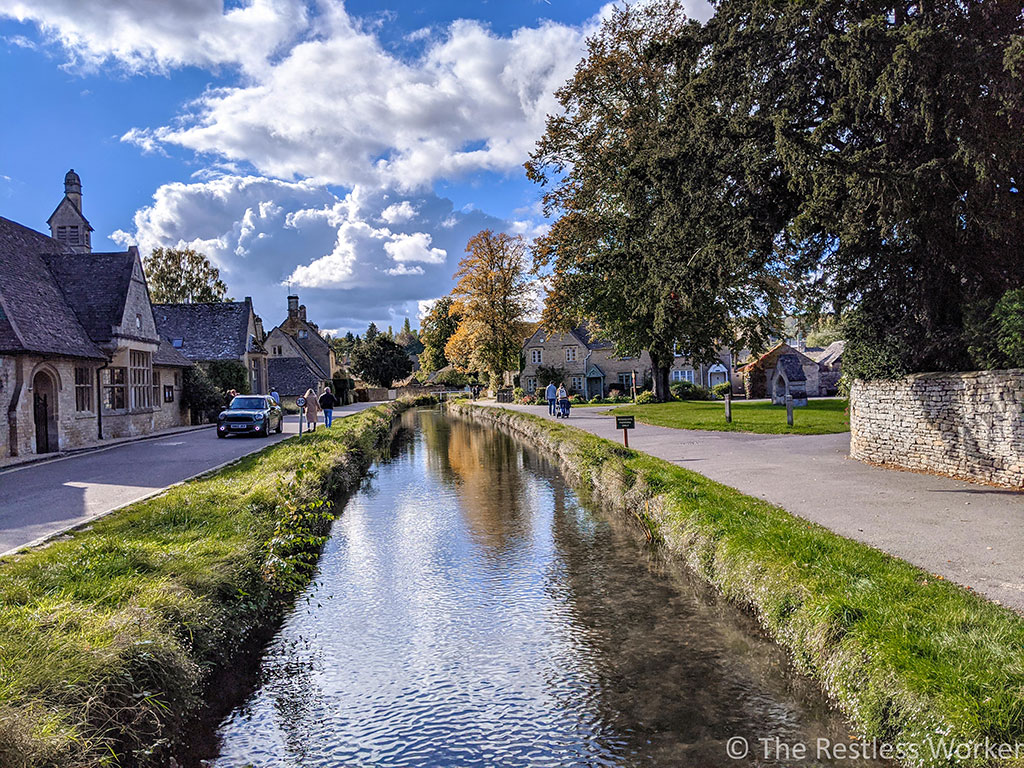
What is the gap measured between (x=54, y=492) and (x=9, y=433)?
7610 mm

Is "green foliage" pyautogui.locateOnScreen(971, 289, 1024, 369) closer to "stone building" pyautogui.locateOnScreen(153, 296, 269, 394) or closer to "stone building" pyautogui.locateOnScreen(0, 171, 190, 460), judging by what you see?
"stone building" pyautogui.locateOnScreen(0, 171, 190, 460)

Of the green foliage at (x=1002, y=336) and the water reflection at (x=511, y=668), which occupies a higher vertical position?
the green foliage at (x=1002, y=336)

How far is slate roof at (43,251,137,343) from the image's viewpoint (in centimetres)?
2692

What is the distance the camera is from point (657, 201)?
57.3ft

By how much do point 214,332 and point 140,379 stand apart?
1599 centimetres

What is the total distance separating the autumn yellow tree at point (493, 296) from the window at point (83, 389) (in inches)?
1364

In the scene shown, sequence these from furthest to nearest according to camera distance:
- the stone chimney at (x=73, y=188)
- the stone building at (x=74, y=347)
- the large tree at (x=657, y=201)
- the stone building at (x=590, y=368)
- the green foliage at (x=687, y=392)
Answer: the stone building at (x=590, y=368)
the green foliage at (x=687, y=392)
the stone chimney at (x=73, y=188)
the stone building at (x=74, y=347)
the large tree at (x=657, y=201)

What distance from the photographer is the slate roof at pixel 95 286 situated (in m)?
26.9

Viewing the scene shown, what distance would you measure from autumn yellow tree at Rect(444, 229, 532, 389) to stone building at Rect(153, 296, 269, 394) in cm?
1779

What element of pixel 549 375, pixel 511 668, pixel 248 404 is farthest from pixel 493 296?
pixel 511 668

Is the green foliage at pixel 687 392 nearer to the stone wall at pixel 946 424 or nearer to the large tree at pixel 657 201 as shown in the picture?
the large tree at pixel 657 201

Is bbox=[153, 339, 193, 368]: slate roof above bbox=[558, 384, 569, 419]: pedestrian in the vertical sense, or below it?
above

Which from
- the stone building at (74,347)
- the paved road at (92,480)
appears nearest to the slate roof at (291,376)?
the stone building at (74,347)

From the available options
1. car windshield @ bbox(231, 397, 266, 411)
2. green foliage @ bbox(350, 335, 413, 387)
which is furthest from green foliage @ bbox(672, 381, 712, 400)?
green foliage @ bbox(350, 335, 413, 387)
